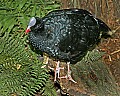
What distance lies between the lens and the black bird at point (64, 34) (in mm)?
3744

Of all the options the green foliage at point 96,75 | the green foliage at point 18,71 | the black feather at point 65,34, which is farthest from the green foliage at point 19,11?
the green foliage at point 96,75

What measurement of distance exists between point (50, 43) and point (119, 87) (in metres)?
0.86

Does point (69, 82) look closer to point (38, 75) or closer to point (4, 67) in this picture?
point (38, 75)

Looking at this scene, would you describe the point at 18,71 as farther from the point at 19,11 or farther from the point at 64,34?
the point at 19,11

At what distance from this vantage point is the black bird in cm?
374

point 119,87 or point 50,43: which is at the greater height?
point 50,43

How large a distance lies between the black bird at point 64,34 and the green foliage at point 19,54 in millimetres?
259

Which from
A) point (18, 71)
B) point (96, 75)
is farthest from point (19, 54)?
point (96, 75)

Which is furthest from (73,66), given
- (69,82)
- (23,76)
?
(23,76)

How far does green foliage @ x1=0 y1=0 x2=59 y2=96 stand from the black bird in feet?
0.85

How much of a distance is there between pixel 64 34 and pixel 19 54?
58 cm

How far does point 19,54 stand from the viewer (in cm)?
407

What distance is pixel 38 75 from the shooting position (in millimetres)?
4016

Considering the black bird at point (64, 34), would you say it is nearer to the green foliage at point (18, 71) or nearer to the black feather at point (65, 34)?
the black feather at point (65, 34)
